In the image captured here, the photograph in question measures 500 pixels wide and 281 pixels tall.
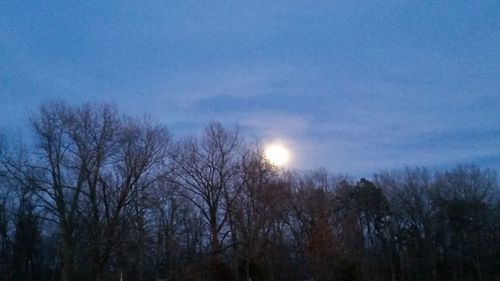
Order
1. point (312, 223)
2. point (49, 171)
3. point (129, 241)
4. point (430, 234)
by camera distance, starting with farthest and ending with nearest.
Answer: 1. point (430, 234)
2. point (312, 223)
3. point (129, 241)
4. point (49, 171)

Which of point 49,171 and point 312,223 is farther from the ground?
point 49,171

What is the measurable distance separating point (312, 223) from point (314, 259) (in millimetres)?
10756

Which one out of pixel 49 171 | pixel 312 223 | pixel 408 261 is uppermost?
pixel 49 171

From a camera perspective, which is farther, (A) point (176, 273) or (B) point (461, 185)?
(B) point (461, 185)

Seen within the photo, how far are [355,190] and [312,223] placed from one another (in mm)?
16060

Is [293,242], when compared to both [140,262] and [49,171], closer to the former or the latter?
[140,262]

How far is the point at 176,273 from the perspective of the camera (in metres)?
38.8

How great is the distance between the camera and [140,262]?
4622 centimetres

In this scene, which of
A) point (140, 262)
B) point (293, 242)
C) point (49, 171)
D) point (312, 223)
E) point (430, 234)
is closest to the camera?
point (49, 171)

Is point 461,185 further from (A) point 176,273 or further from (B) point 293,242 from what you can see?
(A) point 176,273

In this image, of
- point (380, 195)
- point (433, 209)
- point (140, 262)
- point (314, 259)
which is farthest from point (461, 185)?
point (140, 262)

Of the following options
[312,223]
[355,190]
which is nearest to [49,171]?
[312,223]

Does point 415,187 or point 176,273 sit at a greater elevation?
point 415,187

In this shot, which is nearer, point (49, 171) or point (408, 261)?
point (49, 171)
